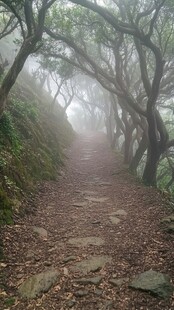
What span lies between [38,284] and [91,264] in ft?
3.67

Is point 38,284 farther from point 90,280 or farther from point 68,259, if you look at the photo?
point 68,259

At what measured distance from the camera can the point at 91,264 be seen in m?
6.06

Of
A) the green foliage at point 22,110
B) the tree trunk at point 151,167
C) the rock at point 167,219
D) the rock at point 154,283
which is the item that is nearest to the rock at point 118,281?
the rock at point 154,283

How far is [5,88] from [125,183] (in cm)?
656

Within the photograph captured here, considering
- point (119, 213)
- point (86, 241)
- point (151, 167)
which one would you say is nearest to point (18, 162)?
point (119, 213)

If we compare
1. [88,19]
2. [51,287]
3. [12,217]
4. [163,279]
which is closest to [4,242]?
[12,217]

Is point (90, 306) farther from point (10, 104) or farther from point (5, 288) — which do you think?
point (10, 104)

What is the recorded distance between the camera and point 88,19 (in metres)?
14.6

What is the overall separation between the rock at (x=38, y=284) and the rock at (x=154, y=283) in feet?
4.51

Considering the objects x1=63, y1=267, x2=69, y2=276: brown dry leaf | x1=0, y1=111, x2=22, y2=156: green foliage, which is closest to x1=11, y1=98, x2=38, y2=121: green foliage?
x1=0, y1=111, x2=22, y2=156: green foliage

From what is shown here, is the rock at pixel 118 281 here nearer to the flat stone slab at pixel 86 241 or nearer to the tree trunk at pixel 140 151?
the flat stone slab at pixel 86 241

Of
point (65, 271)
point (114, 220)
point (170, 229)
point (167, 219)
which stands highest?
point (167, 219)

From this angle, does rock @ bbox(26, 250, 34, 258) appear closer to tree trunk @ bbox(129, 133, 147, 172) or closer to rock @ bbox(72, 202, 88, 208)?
rock @ bbox(72, 202, 88, 208)

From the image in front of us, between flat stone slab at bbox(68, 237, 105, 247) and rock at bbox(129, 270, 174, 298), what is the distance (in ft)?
5.69
